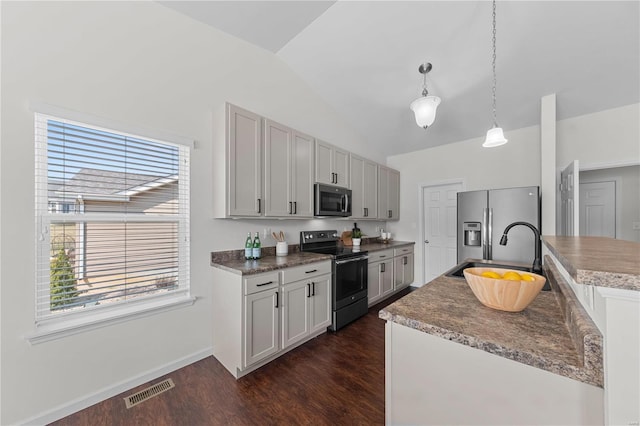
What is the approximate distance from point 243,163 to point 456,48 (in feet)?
8.07

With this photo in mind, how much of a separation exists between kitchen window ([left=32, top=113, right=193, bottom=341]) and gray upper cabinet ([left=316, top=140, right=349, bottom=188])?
1523 mm

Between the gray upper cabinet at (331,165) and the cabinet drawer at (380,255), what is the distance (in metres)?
1.06

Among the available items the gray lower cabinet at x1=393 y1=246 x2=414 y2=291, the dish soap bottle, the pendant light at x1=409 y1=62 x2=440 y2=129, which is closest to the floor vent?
the dish soap bottle

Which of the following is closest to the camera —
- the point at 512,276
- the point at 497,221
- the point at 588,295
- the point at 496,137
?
the point at 588,295

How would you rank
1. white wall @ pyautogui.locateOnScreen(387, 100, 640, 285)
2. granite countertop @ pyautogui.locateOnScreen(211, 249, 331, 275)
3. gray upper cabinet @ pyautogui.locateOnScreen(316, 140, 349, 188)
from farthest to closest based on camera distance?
1. gray upper cabinet @ pyautogui.locateOnScreen(316, 140, 349, 188)
2. white wall @ pyautogui.locateOnScreen(387, 100, 640, 285)
3. granite countertop @ pyautogui.locateOnScreen(211, 249, 331, 275)

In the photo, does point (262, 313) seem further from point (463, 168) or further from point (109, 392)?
point (463, 168)

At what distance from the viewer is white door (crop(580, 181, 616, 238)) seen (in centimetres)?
382

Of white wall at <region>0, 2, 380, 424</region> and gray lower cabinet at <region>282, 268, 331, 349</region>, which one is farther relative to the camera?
gray lower cabinet at <region>282, 268, 331, 349</region>

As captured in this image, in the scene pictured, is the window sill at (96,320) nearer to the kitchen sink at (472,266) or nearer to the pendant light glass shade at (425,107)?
the kitchen sink at (472,266)

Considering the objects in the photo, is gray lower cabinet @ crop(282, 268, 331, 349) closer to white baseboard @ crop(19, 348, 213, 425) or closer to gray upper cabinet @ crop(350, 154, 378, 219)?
white baseboard @ crop(19, 348, 213, 425)

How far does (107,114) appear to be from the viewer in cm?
188

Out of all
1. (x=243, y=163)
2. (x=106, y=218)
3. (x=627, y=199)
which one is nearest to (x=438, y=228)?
(x=627, y=199)

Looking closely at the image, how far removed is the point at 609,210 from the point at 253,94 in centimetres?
550

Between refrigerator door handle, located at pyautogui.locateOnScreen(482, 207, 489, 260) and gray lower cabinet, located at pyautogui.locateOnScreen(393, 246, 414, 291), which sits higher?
refrigerator door handle, located at pyautogui.locateOnScreen(482, 207, 489, 260)
